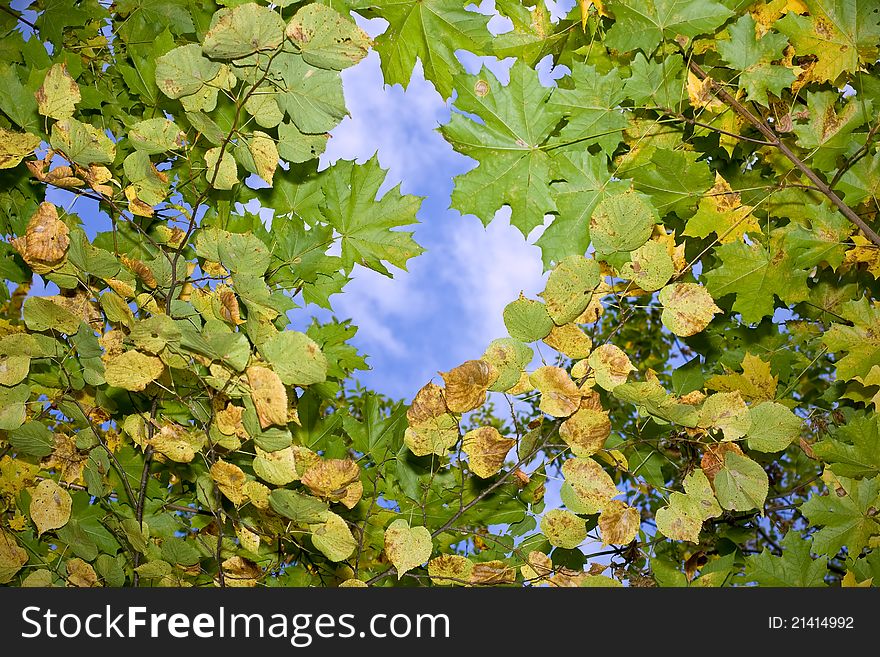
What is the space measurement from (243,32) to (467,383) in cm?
74

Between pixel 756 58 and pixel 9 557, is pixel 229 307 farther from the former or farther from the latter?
pixel 756 58

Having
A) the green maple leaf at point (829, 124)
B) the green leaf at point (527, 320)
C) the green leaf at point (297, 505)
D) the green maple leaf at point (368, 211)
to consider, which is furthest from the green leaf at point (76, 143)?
the green maple leaf at point (829, 124)

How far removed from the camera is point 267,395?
119 centimetres

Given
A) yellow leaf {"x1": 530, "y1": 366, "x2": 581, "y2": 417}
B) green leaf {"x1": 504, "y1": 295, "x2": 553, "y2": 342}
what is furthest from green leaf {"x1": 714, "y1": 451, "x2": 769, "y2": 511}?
green leaf {"x1": 504, "y1": 295, "x2": 553, "y2": 342}

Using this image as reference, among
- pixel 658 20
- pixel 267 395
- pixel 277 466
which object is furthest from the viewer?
pixel 658 20

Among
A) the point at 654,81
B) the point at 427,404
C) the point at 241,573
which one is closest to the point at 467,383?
the point at 427,404

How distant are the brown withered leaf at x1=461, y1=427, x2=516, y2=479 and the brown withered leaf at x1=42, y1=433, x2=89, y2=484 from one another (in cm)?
90

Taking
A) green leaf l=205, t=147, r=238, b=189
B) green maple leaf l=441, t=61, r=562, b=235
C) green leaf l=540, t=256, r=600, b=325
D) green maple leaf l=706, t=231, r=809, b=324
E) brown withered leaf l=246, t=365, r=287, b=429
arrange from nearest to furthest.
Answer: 1. brown withered leaf l=246, t=365, r=287, b=429
2. green leaf l=540, t=256, r=600, b=325
3. green leaf l=205, t=147, r=238, b=189
4. green maple leaf l=441, t=61, r=562, b=235
5. green maple leaf l=706, t=231, r=809, b=324

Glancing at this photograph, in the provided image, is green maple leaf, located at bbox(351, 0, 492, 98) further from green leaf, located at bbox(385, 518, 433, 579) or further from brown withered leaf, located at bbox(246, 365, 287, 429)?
green leaf, located at bbox(385, 518, 433, 579)

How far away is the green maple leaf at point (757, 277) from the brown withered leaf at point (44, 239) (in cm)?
148

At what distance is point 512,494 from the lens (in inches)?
69.6

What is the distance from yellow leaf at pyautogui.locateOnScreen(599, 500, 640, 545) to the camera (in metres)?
1.32

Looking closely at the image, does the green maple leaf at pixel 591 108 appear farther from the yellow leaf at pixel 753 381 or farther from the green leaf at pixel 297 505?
the green leaf at pixel 297 505

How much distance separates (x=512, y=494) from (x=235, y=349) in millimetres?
877
